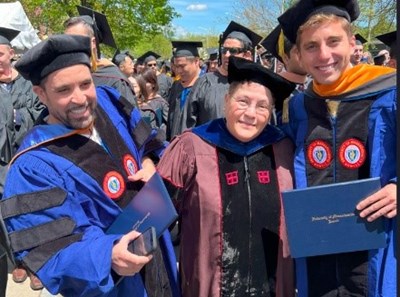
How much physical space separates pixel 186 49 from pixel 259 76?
18.2 feet

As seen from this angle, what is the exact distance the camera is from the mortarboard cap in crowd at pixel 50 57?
196 centimetres

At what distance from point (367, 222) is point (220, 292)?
759 mm

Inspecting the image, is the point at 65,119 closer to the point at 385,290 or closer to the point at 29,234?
the point at 29,234

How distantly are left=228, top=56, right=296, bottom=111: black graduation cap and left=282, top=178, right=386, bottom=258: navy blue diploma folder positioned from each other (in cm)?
56

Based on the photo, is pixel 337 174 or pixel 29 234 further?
pixel 337 174

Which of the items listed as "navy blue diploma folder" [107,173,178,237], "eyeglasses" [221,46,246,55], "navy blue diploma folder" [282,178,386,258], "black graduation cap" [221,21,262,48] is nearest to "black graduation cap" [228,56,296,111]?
"navy blue diploma folder" [282,178,386,258]

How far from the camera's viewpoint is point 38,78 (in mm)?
2018

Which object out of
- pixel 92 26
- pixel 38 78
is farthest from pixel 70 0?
pixel 38 78

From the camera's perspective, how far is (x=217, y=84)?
532 centimetres

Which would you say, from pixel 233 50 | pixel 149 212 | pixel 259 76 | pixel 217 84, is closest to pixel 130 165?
pixel 149 212

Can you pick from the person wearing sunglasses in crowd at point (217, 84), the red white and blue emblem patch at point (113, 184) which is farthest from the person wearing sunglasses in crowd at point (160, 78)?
the red white and blue emblem patch at point (113, 184)

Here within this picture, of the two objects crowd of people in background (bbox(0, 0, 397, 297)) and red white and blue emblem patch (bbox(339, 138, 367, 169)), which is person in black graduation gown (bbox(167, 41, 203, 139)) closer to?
crowd of people in background (bbox(0, 0, 397, 297))

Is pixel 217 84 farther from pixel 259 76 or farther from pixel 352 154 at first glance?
pixel 352 154

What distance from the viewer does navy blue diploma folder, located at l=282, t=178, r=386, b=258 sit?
76.5 inches
